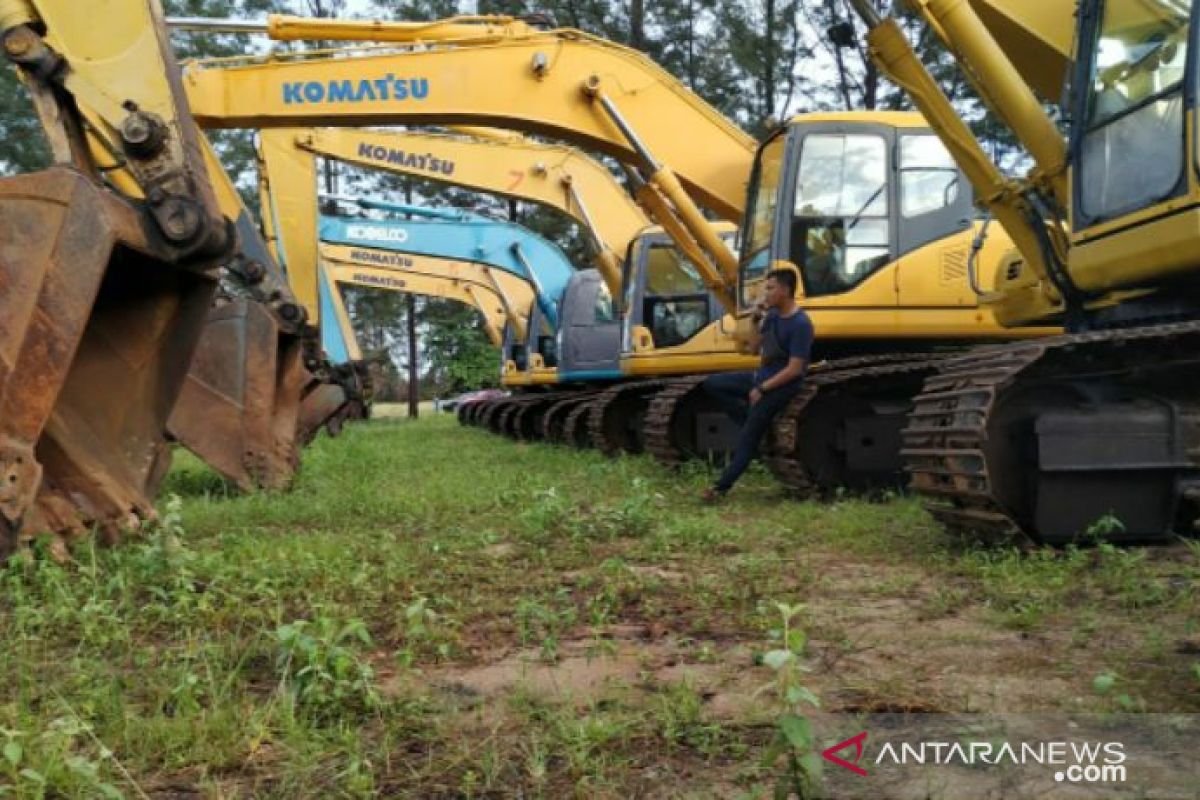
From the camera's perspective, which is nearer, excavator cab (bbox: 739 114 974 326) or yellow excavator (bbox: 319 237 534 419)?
excavator cab (bbox: 739 114 974 326)

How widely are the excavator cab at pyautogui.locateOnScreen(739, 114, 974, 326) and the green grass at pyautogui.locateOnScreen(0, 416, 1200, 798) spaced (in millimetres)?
2673

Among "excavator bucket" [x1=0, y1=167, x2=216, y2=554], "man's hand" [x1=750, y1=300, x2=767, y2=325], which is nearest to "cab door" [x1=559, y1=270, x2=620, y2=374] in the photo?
"man's hand" [x1=750, y1=300, x2=767, y2=325]

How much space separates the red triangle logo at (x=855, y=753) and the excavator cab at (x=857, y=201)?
567cm

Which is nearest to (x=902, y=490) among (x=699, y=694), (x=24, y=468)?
(x=699, y=694)

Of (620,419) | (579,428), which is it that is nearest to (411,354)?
(579,428)

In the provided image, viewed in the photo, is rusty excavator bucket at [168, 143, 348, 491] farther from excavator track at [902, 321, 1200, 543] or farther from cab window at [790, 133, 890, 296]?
excavator track at [902, 321, 1200, 543]

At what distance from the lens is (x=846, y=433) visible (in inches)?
276

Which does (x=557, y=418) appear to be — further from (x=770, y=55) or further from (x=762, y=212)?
(x=770, y=55)

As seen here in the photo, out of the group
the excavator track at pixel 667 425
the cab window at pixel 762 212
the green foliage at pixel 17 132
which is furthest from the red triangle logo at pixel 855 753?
the green foliage at pixel 17 132

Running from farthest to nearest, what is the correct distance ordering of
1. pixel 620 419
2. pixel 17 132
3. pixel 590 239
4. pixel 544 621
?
1. pixel 17 132
2. pixel 590 239
3. pixel 620 419
4. pixel 544 621

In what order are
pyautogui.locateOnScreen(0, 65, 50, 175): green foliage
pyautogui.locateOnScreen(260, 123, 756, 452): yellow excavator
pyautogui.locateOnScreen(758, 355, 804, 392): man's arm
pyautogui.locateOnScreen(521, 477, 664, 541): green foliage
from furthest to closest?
pyautogui.locateOnScreen(0, 65, 50, 175): green foliage, pyautogui.locateOnScreen(260, 123, 756, 452): yellow excavator, pyautogui.locateOnScreen(758, 355, 804, 392): man's arm, pyautogui.locateOnScreen(521, 477, 664, 541): green foliage

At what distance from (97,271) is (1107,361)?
13.8 ft

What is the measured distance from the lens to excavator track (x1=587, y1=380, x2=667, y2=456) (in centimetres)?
1079

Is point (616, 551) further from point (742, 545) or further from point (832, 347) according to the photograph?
point (832, 347)
